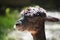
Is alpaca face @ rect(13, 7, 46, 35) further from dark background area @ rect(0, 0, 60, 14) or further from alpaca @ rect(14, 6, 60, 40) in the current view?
dark background area @ rect(0, 0, 60, 14)

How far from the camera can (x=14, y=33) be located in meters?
1.06

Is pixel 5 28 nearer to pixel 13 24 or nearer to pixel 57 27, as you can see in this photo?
pixel 13 24

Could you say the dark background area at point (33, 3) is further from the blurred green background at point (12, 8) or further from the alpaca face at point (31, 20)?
the alpaca face at point (31, 20)

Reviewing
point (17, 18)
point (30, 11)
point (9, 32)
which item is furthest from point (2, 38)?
point (30, 11)

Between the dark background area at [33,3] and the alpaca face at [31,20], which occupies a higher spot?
the dark background area at [33,3]

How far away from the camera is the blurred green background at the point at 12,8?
1.08 m

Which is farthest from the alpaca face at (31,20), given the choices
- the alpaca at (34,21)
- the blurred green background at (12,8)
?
the blurred green background at (12,8)

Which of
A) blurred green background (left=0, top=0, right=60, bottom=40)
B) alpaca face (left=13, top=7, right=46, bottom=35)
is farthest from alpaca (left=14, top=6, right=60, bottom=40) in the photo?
blurred green background (left=0, top=0, right=60, bottom=40)

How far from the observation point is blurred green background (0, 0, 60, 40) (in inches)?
42.5

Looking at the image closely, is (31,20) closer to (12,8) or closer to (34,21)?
(34,21)

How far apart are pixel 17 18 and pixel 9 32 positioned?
10cm

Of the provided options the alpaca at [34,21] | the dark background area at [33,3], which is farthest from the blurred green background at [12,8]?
the alpaca at [34,21]

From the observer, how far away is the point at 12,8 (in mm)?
1111

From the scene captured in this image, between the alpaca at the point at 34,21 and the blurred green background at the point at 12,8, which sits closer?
the alpaca at the point at 34,21
